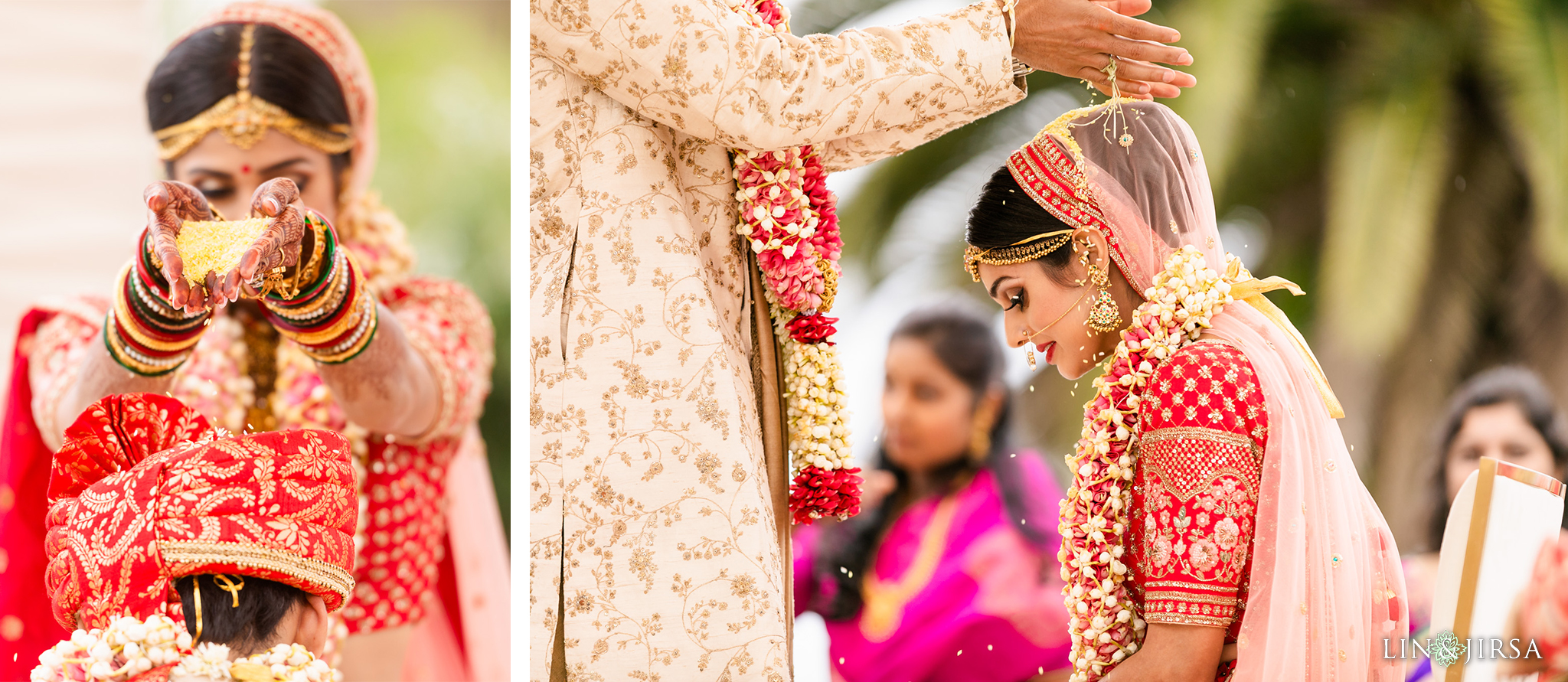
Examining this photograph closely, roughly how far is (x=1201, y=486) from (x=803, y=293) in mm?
707

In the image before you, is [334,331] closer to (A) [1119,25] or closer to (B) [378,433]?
(B) [378,433]

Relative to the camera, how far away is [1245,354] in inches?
77.0

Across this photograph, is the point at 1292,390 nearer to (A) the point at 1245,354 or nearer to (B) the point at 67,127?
(A) the point at 1245,354

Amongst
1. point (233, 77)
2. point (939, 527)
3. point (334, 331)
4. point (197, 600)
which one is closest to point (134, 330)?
point (334, 331)

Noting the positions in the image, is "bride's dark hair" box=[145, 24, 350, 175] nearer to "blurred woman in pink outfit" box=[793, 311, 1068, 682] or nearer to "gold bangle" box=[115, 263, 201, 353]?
"gold bangle" box=[115, 263, 201, 353]

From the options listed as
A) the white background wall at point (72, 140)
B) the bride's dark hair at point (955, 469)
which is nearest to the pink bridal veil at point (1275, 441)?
the white background wall at point (72, 140)

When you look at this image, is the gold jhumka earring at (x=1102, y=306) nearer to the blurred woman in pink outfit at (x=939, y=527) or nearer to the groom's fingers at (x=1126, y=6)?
the groom's fingers at (x=1126, y=6)

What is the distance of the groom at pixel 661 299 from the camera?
6.06 feet

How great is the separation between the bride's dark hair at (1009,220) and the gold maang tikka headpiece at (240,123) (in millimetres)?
1483

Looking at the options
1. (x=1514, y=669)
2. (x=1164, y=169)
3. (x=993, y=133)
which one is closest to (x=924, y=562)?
(x=993, y=133)

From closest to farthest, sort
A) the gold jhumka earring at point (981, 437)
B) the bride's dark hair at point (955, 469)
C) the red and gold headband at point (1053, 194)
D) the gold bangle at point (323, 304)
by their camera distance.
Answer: the gold bangle at point (323, 304), the red and gold headband at point (1053, 194), the bride's dark hair at point (955, 469), the gold jhumka earring at point (981, 437)

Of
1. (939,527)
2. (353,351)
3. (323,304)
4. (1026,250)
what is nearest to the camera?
(323,304)

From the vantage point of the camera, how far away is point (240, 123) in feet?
8.40

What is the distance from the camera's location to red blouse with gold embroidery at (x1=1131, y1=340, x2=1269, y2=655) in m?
1.83
